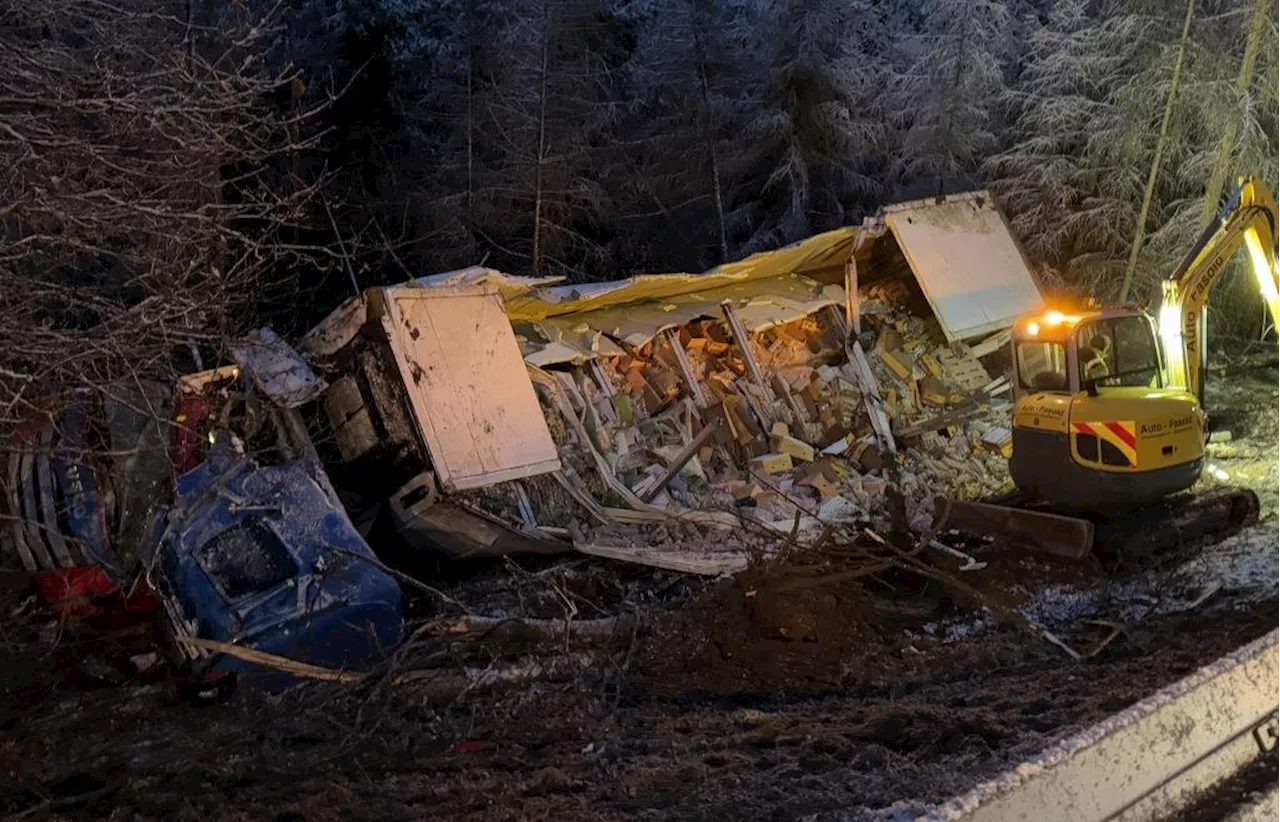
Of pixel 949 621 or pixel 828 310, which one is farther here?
pixel 828 310

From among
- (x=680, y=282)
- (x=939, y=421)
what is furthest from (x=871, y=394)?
(x=680, y=282)

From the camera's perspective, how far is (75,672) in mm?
6262

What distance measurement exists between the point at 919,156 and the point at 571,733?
14.9 meters

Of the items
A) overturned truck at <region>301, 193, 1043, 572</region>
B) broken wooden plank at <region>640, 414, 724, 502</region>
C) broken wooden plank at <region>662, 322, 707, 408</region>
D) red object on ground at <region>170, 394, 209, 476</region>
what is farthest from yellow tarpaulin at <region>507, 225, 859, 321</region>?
red object on ground at <region>170, 394, 209, 476</region>

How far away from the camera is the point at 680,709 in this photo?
540 centimetres

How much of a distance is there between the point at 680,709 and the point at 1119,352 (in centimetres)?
478

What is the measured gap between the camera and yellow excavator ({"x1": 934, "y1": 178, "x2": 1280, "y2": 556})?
23.8 feet

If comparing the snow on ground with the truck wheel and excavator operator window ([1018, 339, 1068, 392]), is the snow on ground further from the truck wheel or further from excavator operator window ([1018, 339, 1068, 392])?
the truck wheel

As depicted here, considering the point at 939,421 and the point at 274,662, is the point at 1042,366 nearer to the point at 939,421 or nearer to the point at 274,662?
the point at 939,421

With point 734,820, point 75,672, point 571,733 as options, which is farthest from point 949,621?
point 75,672

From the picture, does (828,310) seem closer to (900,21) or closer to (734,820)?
(734,820)

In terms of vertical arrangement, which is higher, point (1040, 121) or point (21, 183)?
point (21, 183)

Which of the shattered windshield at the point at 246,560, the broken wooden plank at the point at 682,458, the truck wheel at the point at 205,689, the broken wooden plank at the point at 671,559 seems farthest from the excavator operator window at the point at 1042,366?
the truck wheel at the point at 205,689

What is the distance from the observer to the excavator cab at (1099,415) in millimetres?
7219
